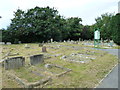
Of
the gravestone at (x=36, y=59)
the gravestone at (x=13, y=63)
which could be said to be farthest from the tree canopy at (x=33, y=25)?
the gravestone at (x=13, y=63)

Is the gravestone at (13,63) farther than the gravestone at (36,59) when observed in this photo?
No

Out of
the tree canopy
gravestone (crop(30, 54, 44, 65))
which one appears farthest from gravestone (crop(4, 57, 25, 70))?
the tree canopy

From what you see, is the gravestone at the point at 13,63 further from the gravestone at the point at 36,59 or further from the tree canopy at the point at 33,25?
the tree canopy at the point at 33,25

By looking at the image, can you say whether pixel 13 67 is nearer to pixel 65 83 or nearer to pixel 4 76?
pixel 4 76

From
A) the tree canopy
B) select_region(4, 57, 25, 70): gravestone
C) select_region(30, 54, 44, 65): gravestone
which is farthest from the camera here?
the tree canopy

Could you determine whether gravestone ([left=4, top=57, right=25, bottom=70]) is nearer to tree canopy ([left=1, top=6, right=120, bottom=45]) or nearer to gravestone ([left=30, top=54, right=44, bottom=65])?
gravestone ([left=30, top=54, right=44, bottom=65])

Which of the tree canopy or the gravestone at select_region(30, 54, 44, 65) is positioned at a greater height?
the tree canopy

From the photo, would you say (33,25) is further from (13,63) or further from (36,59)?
(13,63)

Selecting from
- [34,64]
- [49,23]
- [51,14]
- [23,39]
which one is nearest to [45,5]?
[51,14]

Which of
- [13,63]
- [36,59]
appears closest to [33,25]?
[36,59]

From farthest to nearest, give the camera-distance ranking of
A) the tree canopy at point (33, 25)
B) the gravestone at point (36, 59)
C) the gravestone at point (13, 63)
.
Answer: the tree canopy at point (33, 25) < the gravestone at point (36, 59) < the gravestone at point (13, 63)

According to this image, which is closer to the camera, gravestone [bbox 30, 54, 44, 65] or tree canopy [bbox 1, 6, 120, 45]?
gravestone [bbox 30, 54, 44, 65]

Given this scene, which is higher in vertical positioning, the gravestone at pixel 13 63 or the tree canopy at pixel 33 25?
the tree canopy at pixel 33 25

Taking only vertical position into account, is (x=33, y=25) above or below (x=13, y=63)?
above
